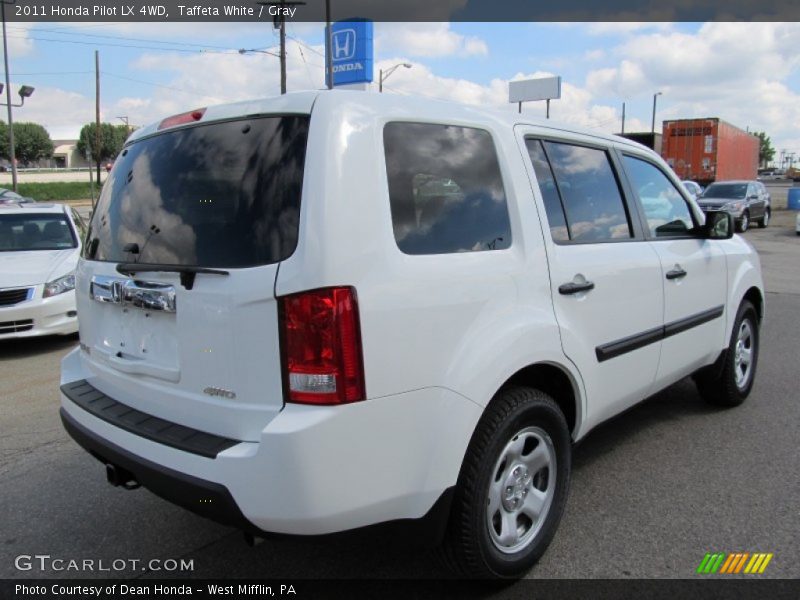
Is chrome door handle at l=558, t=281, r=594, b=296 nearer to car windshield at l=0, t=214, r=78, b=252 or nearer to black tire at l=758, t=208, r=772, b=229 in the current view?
A: car windshield at l=0, t=214, r=78, b=252

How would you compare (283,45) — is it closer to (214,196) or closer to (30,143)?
(214,196)

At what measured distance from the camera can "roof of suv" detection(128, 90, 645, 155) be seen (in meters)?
2.20

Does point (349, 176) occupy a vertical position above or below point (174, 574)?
above

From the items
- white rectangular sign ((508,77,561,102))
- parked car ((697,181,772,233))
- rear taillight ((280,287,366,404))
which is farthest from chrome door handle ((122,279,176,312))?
white rectangular sign ((508,77,561,102))

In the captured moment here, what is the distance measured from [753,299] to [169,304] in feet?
14.3

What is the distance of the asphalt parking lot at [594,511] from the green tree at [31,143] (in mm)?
111437

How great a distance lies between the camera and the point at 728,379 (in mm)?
4516

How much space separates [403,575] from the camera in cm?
271

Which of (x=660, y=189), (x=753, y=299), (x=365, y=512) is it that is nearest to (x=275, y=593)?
(x=365, y=512)

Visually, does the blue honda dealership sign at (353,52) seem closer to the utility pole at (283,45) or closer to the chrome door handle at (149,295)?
the utility pole at (283,45)

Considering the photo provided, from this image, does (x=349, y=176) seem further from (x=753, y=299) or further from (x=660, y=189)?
(x=753, y=299)

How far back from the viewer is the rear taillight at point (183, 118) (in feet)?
8.31

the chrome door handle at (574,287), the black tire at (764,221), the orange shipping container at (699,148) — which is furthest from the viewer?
the orange shipping container at (699,148)

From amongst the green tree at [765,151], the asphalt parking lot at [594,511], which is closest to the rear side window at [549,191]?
the asphalt parking lot at [594,511]
